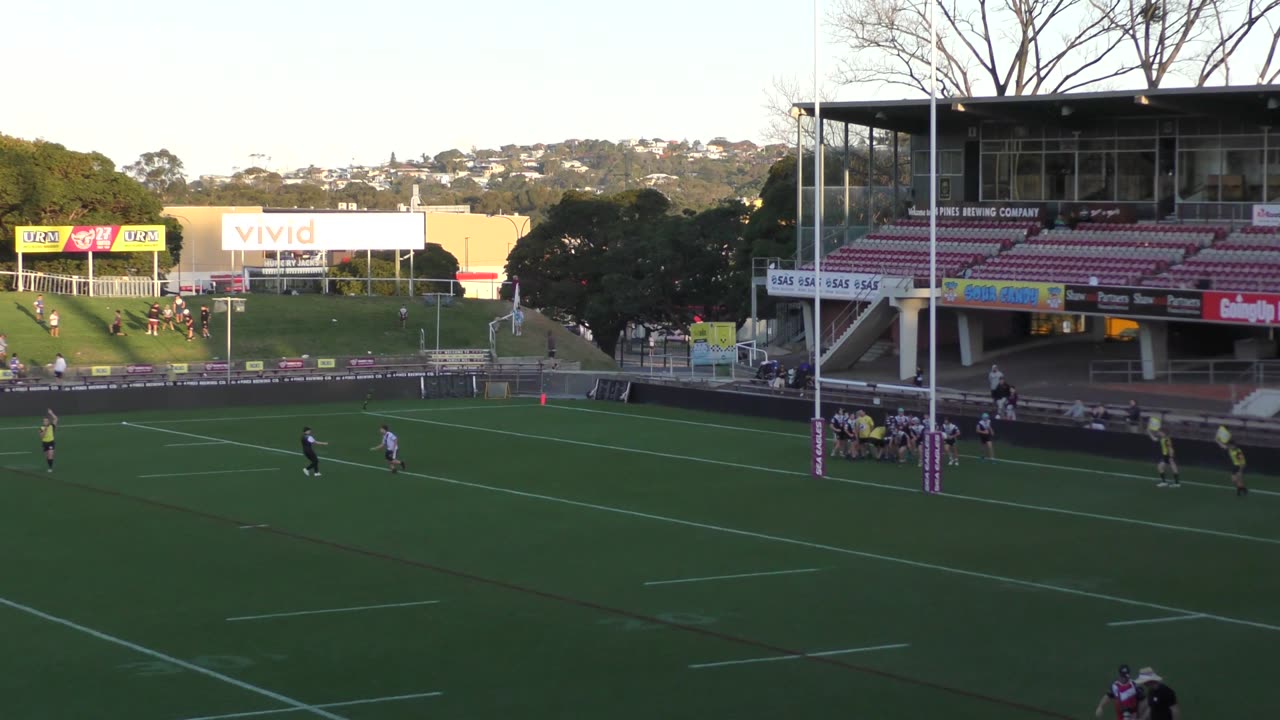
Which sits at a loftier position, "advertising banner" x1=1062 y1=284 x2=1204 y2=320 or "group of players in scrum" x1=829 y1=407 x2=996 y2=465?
"advertising banner" x1=1062 y1=284 x2=1204 y2=320

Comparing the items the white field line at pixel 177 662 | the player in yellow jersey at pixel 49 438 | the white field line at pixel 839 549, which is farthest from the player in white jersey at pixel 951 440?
the player in yellow jersey at pixel 49 438

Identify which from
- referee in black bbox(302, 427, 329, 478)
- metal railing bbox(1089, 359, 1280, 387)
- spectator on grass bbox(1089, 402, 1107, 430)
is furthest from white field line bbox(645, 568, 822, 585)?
metal railing bbox(1089, 359, 1280, 387)

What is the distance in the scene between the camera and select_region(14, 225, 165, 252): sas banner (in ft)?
231

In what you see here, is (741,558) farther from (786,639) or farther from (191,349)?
(191,349)

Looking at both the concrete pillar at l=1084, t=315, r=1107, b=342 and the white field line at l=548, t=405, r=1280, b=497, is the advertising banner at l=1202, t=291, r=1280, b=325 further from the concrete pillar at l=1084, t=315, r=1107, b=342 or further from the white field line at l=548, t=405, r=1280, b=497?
the white field line at l=548, t=405, r=1280, b=497

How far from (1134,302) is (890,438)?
1285 cm

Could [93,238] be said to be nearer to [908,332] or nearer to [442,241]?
[908,332]

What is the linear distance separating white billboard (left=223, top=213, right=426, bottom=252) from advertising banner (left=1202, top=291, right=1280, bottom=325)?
40734 mm

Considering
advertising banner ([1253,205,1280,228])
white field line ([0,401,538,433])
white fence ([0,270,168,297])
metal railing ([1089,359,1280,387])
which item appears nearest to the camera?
metal railing ([1089,359,1280,387])

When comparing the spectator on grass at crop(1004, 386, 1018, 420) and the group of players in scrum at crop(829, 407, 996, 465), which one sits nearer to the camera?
the group of players in scrum at crop(829, 407, 996, 465)

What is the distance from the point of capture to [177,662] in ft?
60.3

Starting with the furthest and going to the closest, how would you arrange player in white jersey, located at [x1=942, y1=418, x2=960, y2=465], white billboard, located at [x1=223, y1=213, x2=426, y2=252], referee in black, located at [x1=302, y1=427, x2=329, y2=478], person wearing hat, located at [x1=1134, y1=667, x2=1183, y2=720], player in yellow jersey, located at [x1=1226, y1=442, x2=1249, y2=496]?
white billboard, located at [x1=223, y1=213, x2=426, y2=252], player in white jersey, located at [x1=942, y1=418, x2=960, y2=465], referee in black, located at [x1=302, y1=427, x2=329, y2=478], player in yellow jersey, located at [x1=1226, y1=442, x2=1249, y2=496], person wearing hat, located at [x1=1134, y1=667, x2=1183, y2=720]

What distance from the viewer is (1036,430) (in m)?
39.6

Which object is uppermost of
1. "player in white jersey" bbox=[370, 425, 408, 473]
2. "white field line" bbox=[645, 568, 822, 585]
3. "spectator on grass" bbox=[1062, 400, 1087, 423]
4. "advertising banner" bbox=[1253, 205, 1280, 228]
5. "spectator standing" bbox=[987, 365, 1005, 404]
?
"advertising banner" bbox=[1253, 205, 1280, 228]
